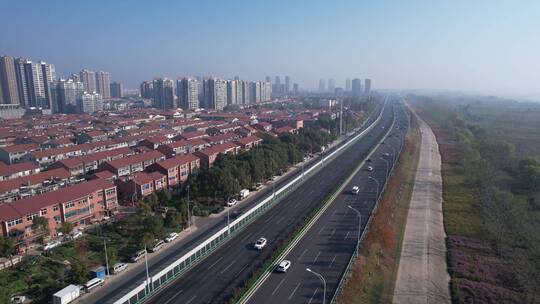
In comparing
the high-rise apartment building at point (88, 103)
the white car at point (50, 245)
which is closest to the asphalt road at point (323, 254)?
the white car at point (50, 245)

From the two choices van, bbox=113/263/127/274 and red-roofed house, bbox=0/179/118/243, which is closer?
van, bbox=113/263/127/274


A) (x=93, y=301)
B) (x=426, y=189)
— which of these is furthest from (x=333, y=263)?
(x=426, y=189)

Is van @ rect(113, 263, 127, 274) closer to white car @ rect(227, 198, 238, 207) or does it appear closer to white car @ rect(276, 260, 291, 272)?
white car @ rect(276, 260, 291, 272)

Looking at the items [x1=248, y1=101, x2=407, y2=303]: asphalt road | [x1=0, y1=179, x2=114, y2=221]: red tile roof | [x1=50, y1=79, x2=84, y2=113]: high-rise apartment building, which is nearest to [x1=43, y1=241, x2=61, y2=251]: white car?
[x1=0, y1=179, x2=114, y2=221]: red tile roof

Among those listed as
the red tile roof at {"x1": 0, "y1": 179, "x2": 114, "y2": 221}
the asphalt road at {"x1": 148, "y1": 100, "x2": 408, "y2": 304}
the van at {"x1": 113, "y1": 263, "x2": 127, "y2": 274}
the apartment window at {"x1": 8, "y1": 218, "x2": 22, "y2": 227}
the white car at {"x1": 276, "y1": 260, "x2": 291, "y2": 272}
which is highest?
the red tile roof at {"x1": 0, "y1": 179, "x2": 114, "y2": 221}

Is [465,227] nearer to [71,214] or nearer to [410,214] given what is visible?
[410,214]

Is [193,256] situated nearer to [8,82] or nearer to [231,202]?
[231,202]
